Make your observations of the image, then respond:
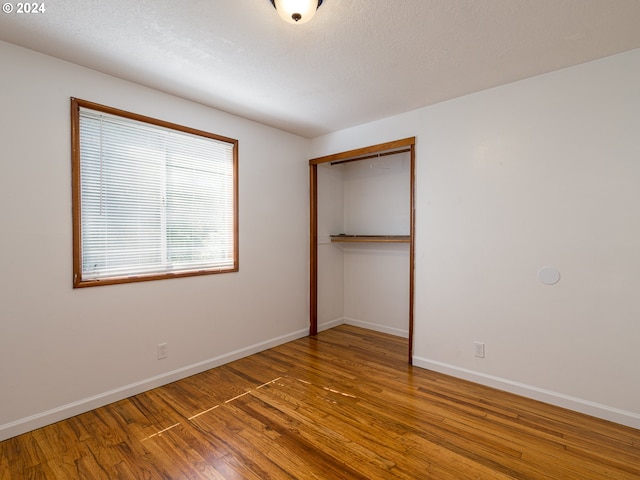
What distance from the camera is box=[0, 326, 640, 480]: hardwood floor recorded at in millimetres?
1784

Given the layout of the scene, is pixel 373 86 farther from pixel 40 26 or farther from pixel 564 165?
pixel 40 26

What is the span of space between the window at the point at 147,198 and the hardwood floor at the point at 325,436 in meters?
1.07

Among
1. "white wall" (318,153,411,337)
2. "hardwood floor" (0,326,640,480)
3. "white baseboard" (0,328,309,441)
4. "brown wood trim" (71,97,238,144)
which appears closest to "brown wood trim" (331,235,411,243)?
"white wall" (318,153,411,337)

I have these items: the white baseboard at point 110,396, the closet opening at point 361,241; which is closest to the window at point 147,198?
the white baseboard at point 110,396

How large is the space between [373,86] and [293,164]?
1.58 m

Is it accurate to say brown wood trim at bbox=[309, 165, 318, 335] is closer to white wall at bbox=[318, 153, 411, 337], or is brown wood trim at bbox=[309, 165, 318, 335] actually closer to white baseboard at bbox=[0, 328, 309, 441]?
white wall at bbox=[318, 153, 411, 337]

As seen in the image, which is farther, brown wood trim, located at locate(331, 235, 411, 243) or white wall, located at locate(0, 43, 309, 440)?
brown wood trim, located at locate(331, 235, 411, 243)

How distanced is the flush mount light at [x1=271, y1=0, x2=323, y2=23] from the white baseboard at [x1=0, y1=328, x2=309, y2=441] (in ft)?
9.70

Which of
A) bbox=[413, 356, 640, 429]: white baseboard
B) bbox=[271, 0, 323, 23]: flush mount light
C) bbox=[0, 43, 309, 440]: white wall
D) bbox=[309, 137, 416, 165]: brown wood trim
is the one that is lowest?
bbox=[413, 356, 640, 429]: white baseboard

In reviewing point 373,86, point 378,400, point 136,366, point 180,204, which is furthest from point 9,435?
point 373,86

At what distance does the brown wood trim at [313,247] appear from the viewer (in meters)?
4.17

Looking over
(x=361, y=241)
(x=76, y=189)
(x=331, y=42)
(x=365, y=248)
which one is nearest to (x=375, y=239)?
(x=361, y=241)

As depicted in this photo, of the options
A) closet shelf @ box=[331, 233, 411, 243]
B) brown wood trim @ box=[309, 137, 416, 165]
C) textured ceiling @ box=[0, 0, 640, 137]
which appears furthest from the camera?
closet shelf @ box=[331, 233, 411, 243]

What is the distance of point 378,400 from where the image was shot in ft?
8.30
